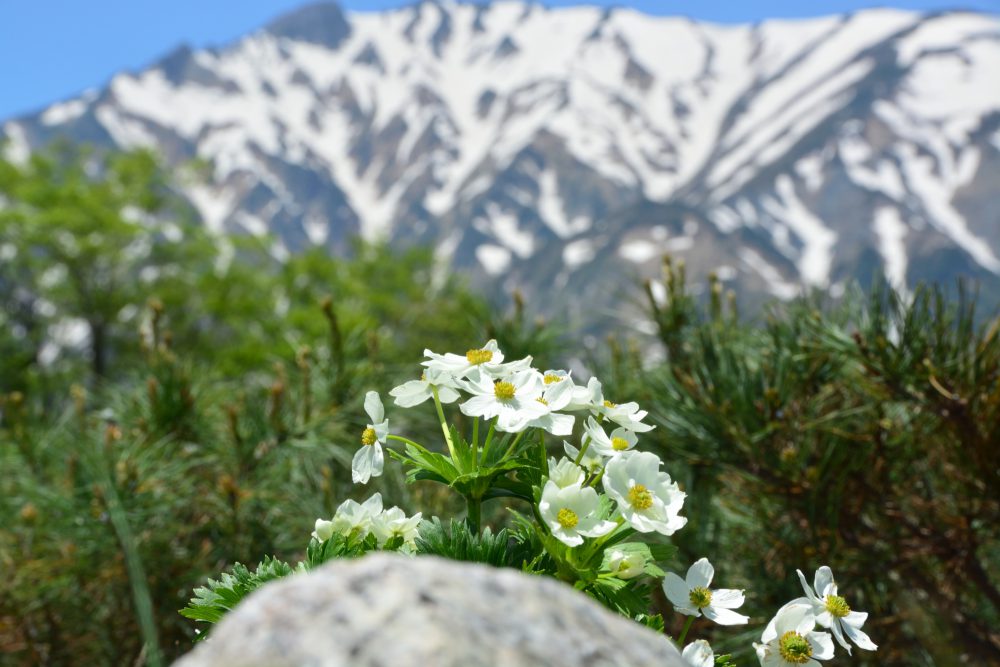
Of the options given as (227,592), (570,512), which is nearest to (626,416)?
(570,512)

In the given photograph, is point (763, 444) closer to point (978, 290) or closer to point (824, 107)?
point (978, 290)

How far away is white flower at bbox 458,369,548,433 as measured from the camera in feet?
4.64

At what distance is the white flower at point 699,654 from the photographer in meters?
1.34

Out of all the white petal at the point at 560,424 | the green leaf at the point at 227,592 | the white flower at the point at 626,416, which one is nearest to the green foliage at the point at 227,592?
the green leaf at the point at 227,592

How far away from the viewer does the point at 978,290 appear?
296 cm

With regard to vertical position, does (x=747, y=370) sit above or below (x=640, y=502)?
below

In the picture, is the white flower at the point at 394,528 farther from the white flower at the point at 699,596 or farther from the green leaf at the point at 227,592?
the white flower at the point at 699,596

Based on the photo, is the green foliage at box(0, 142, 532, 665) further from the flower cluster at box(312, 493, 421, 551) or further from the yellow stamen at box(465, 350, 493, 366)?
the yellow stamen at box(465, 350, 493, 366)

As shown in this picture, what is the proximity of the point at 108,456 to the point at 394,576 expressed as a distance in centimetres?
271

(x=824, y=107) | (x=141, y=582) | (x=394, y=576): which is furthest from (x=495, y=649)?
(x=824, y=107)

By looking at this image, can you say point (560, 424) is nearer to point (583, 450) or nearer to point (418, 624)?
point (583, 450)

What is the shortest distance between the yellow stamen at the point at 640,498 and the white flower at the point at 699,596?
0.15m

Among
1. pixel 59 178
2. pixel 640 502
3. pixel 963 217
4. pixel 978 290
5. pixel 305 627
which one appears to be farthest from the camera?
pixel 963 217

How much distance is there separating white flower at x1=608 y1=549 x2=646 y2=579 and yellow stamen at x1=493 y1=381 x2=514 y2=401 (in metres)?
0.33
